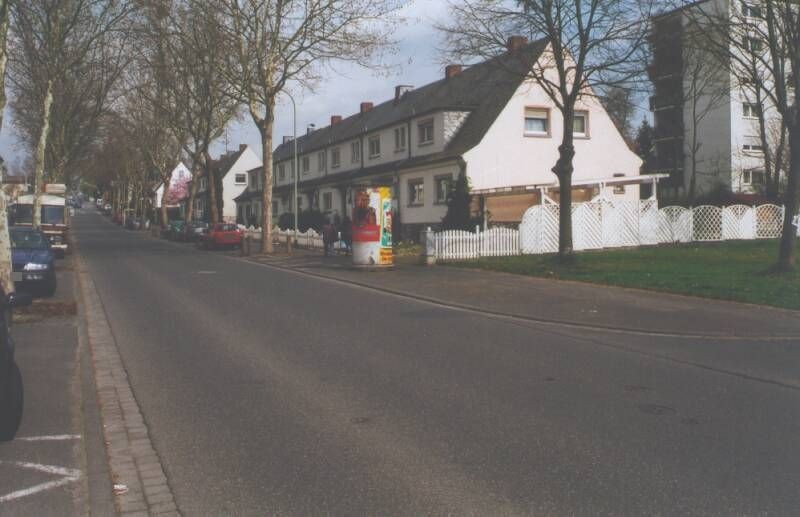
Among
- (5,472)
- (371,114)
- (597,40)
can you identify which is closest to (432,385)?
(5,472)

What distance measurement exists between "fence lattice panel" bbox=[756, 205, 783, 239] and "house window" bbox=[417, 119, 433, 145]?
15.0 metres

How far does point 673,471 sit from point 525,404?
2154 millimetres

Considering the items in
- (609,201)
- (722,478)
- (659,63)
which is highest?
(659,63)

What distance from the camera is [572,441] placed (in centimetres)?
651

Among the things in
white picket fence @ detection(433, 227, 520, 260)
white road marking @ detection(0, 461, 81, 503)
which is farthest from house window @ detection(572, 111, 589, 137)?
white road marking @ detection(0, 461, 81, 503)

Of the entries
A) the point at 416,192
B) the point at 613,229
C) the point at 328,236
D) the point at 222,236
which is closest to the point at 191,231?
the point at 222,236

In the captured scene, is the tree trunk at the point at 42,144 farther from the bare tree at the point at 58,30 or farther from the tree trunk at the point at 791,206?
the tree trunk at the point at 791,206

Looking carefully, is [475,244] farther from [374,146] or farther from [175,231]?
[175,231]

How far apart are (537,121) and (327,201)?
59.0 ft

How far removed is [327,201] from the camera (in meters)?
53.0

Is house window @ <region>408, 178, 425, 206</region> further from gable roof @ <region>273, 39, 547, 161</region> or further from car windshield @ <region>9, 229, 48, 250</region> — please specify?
car windshield @ <region>9, 229, 48, 250</region>

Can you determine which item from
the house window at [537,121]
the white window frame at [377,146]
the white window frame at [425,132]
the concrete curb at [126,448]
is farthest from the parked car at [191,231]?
the concrete curb at [126,448]

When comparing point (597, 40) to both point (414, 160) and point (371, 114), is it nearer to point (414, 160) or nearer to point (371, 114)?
point (414, 160)

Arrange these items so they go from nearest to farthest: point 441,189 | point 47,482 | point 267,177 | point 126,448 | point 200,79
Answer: point 47,482 → point 126,448 → point 267,177 → point 441,189 → point 200,79
